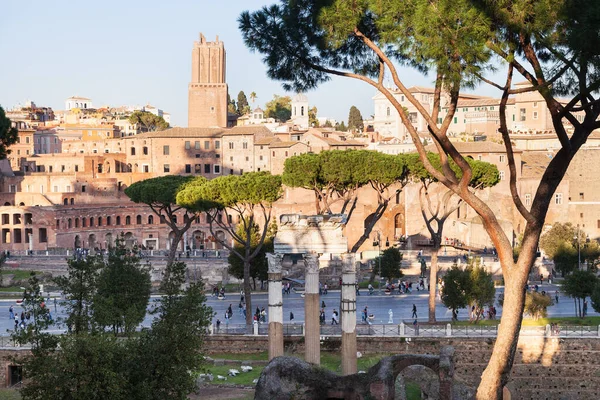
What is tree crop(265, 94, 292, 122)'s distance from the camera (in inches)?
4077

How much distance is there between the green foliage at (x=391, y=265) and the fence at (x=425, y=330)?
11.4m

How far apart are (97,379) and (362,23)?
7030 millimetres

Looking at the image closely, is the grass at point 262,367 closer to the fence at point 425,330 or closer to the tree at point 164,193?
the fence at point 425,330

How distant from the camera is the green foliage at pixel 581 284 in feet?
94.1

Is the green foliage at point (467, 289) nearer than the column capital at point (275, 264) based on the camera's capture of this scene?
No

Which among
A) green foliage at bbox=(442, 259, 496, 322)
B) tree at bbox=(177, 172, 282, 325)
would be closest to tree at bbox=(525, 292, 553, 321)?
green foliage at bbox=(442, 259, 496, 322)

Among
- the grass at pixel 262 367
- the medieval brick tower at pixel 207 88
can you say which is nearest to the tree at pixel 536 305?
the grass at pixel 262 367

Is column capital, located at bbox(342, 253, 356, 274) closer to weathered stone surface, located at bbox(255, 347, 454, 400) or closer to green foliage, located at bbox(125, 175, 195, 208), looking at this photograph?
weathered stone surface, located at bbox(255, 347, 454, 400)

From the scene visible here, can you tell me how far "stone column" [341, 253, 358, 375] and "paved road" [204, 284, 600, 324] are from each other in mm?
7798

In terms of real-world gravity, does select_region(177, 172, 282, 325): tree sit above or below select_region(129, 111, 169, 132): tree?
below

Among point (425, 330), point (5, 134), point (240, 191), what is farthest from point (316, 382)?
point (240, 191)

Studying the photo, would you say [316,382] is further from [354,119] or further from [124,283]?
[354,119]

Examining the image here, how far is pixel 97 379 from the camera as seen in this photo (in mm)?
15016

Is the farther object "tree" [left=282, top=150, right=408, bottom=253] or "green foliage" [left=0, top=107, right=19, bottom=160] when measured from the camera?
"tree" [left=282, top=150, right=408, bottom=253]
